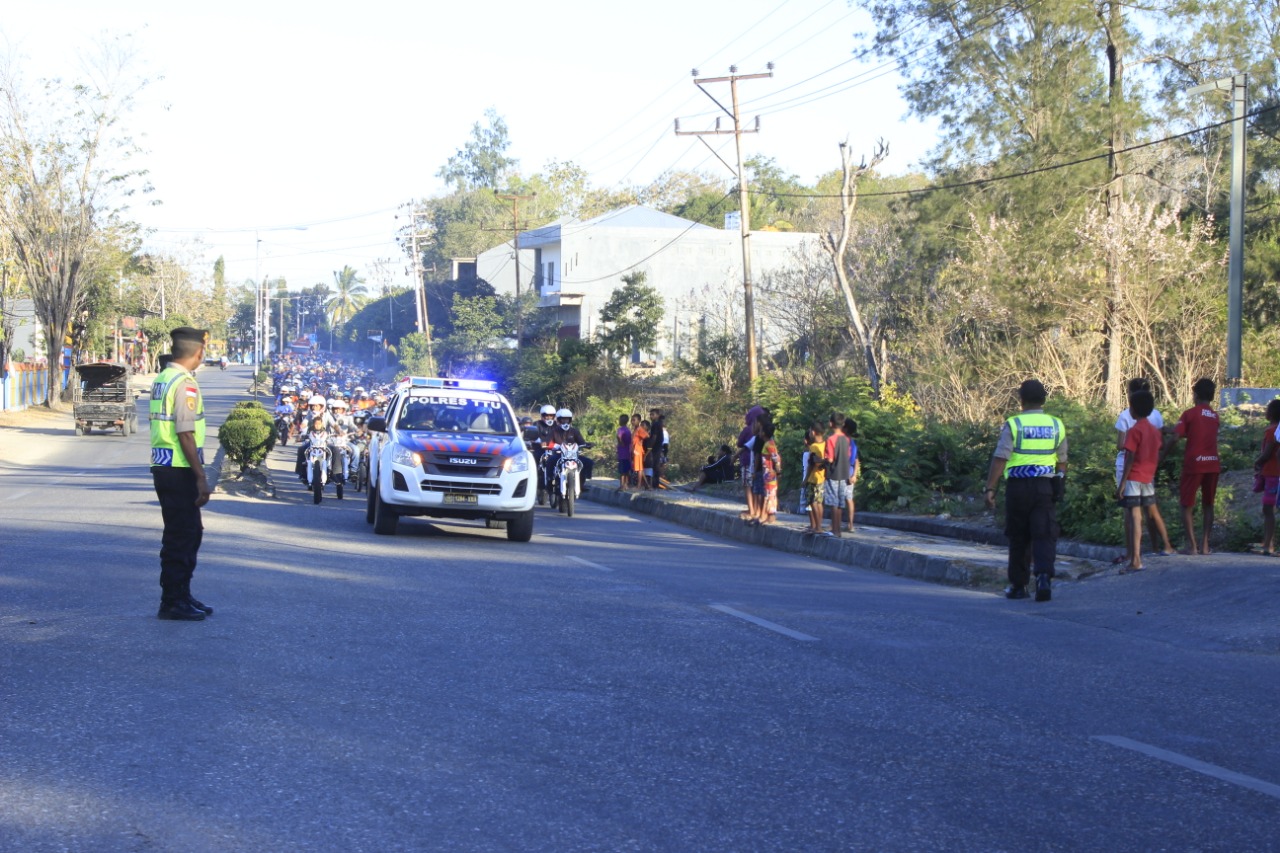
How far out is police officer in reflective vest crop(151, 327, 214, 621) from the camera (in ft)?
28.7

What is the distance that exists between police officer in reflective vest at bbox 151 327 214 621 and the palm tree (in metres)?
149

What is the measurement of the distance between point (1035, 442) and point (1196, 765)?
592 cm

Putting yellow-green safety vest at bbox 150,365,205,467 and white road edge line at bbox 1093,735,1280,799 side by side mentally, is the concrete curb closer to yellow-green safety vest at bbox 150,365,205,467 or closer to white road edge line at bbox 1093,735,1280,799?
white road edge line at bbox 1093,735,1280,799

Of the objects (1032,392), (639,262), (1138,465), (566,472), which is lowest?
(566,472)

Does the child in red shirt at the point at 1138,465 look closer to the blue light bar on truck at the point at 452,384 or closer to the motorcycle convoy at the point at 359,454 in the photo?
the blue light bar on truck at the point at 452,384

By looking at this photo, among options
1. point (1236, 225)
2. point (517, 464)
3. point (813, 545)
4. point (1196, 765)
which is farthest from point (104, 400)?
point (1196, 765)

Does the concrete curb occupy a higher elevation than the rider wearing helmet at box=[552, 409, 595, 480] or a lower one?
lower

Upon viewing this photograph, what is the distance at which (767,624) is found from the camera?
9844 millimetres

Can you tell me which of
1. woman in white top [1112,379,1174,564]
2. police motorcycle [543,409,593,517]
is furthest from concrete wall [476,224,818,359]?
woman in white top [1112,379,1174,564]

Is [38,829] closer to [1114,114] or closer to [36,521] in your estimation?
[36,521]

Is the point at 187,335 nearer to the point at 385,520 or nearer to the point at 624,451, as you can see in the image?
the point at 385,520

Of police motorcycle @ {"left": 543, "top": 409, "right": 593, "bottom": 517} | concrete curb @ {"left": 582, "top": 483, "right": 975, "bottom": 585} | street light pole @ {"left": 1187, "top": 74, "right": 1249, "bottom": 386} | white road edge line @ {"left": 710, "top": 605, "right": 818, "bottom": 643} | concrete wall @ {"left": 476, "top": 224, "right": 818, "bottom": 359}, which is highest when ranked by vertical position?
concrete wall @ {"left": 476, "top": 224, "right": 818, "bottom": 359}

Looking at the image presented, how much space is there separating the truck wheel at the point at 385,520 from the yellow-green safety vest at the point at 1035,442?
7.77 metres

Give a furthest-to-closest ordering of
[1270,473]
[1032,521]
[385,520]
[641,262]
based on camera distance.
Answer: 1. [641,262]
2. [385,520]
3. [1270,473]
4. [1032,521]
